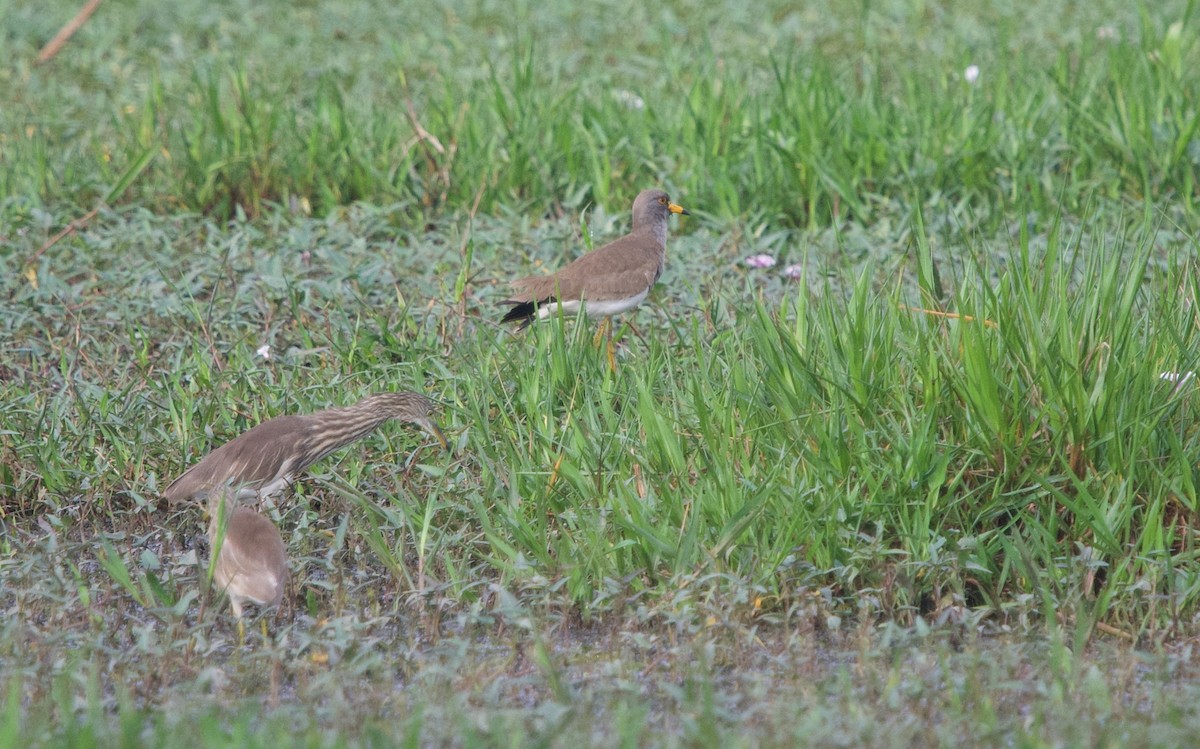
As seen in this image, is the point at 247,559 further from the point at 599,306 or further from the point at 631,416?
the point at 599,306

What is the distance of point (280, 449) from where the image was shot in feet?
15.3

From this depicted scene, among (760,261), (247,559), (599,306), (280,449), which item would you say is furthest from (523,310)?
(247,559)

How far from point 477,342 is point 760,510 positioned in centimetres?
161

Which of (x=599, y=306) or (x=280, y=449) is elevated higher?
(x=280, y=449)

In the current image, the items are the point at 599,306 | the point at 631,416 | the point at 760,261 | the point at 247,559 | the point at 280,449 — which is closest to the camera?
the point at 247,559

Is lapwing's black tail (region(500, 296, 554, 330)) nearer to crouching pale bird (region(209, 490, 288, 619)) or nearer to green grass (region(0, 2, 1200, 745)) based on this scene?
green grass (region(0, 2, 1200, 745))

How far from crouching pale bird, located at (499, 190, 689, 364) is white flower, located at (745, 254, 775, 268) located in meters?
0.60

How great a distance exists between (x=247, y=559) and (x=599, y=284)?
7.00ft

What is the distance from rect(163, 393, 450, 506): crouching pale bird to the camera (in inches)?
183

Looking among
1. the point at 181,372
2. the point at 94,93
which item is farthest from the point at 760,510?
the point at 94,93

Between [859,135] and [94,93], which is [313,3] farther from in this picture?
[859,135]

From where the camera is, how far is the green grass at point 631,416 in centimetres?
375

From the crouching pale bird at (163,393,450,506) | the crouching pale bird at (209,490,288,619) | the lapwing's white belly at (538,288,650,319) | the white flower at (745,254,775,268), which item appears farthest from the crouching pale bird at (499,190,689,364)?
the crouching pale bird at (209,490,288,619)

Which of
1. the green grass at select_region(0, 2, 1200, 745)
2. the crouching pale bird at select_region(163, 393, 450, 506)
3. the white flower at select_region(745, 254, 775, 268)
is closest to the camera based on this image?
the green grass at select_region(0, 2, 1200, 745)
